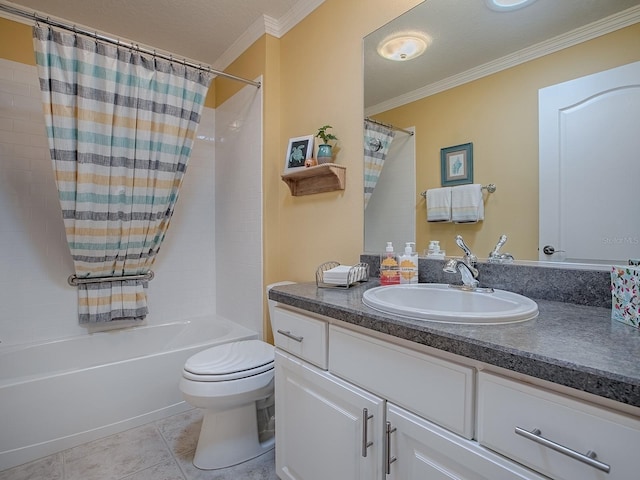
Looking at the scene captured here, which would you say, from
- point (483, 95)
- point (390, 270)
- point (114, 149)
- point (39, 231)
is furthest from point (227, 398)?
point (39, 231)

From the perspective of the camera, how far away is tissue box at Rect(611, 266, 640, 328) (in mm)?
757

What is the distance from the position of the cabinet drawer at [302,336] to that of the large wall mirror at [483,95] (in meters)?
0.59

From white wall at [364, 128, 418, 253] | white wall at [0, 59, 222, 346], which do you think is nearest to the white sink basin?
white wall at [364, 128, 418, 253]

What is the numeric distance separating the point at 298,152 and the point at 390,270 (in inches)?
37.8

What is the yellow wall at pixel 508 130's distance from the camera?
3.29 feet

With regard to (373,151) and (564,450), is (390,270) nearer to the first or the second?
(373,151)

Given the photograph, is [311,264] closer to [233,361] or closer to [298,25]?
[233,361]

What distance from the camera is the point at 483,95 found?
4.08 ft

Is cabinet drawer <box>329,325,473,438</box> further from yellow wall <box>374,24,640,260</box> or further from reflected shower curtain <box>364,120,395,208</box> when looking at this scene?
reflected shower curtain <box>364,120,395,208</box>

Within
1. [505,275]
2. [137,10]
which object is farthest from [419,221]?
[137,10]

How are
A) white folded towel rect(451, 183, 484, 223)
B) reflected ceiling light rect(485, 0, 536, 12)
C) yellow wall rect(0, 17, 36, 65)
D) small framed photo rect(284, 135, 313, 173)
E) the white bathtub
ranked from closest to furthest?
reflected ceiling light rect(485, 0, 536, 12), white folded towel rect(451, 183, 484, 223), the white bathtub, small framed photo rect(284, 135, 313, 173), yellow wall rect(0, 17, 36, 65)

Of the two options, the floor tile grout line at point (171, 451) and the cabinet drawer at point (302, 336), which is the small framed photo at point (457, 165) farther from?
the floor tile grout line at point (171, 451)

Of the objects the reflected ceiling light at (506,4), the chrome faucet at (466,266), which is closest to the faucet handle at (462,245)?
the chrome faucet at (466,266)

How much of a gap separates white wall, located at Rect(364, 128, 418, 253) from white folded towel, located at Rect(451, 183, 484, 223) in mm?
183
